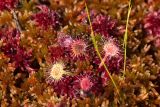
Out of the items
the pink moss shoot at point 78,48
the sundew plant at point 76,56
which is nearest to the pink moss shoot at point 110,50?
the sundew plant at point 76,56

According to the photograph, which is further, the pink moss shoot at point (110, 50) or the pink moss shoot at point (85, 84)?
the pink moss shoot at point (110, 50)

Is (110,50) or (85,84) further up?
(110,50)

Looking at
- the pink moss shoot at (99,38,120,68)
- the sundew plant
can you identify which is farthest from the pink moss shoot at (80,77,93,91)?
the pink moss shoot at (99,38,120,68)

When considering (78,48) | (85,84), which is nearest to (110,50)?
(78,48)

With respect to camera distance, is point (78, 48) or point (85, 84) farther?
point (78, 48)

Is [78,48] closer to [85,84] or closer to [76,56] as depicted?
[76,56]

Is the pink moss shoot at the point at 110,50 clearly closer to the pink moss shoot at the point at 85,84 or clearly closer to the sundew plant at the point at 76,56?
the sundew plant at the point at 76,56

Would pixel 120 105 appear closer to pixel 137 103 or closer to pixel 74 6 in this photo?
pixel 137 103

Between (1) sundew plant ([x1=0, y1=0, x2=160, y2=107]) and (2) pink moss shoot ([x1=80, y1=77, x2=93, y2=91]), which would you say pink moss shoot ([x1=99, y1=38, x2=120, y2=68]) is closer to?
(1) sundew plant ([x1=0, y1=0, x2=160, y2=107])

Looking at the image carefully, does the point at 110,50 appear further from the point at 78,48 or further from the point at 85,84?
the point at 85,84
